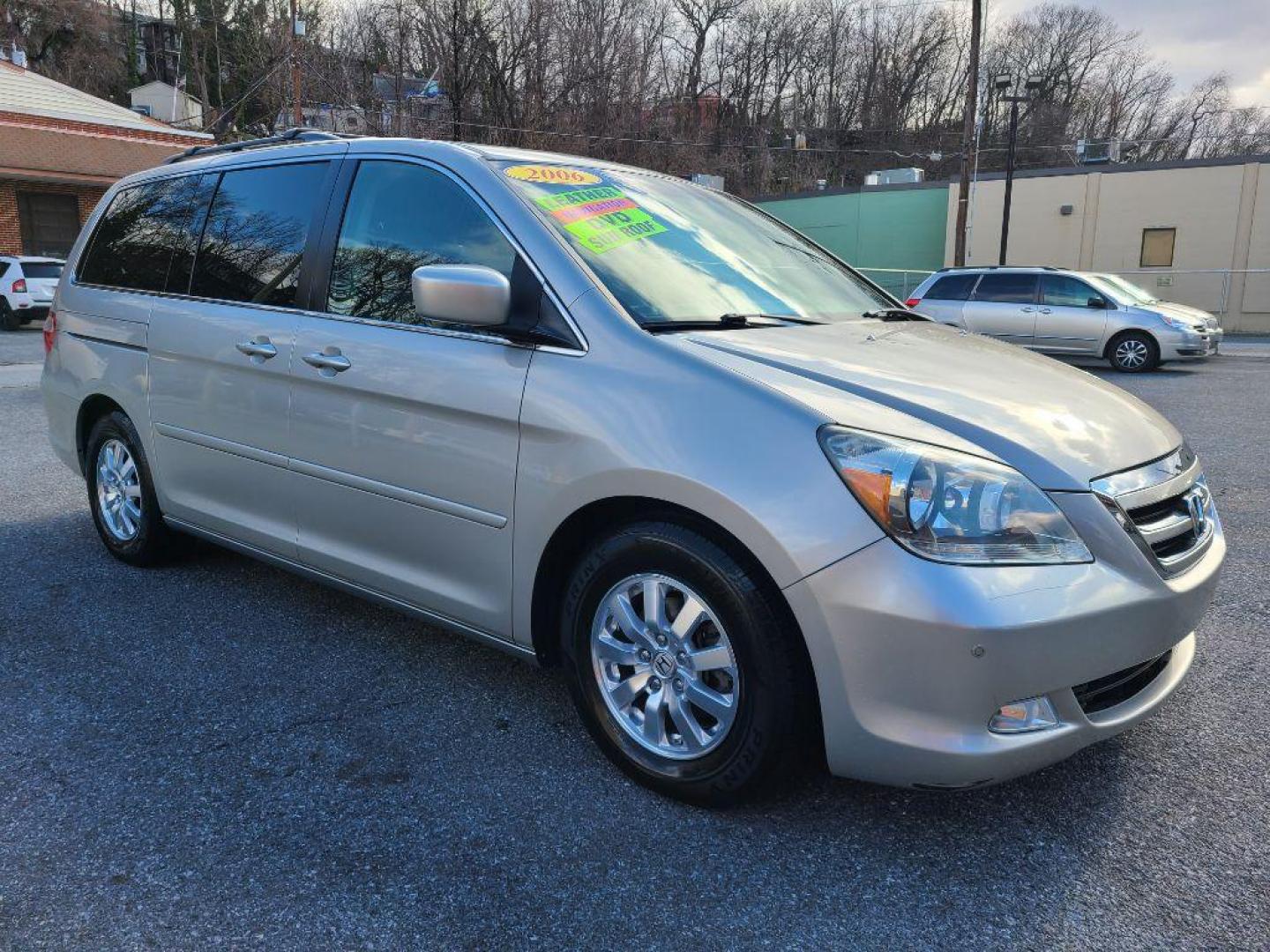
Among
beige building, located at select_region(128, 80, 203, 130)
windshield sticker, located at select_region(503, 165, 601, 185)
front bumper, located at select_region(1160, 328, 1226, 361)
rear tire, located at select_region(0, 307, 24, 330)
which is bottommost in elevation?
rear tire, located at select_region(0, 307, 24, 330)

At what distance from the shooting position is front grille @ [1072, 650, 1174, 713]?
230 cm

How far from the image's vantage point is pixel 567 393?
105 inches

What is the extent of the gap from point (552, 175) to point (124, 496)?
2.71m

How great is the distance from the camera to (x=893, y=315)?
3691 millimetres

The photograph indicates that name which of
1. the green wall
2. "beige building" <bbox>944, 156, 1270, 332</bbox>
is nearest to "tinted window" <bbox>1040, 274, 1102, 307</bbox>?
"beige building" <bbox>944, 156, 1270, 332</bbox>

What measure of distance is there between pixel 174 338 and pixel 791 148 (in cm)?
4902

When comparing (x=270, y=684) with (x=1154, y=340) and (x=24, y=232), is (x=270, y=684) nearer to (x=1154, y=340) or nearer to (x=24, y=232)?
(x=1154, y=340)

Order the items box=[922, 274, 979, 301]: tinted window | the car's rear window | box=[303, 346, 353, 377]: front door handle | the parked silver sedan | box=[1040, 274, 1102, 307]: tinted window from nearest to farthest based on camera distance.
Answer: box=[303, 346, 353, 377]: front door handle, the parked silver sedan, box=[1040, 274, 1102, 307]: tinted window, box=[922, 274, 979, 301]: tinted window, the car's rear window

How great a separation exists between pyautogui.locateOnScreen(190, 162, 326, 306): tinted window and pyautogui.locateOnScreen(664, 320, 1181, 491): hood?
170 centimetres

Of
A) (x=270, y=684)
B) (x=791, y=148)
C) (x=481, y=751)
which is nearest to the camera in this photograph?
(x=481, y=751)

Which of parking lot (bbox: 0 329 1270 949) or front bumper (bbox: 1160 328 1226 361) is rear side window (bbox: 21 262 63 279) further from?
front bumper (bbox: 1160 328 1226 361)

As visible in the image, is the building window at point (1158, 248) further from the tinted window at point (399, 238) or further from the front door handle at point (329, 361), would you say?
the front door handle at point (329, 361)

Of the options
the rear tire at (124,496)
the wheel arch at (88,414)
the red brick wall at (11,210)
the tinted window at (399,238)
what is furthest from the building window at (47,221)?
the tinted window at (399,238)

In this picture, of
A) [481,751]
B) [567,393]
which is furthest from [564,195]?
[481,751]
